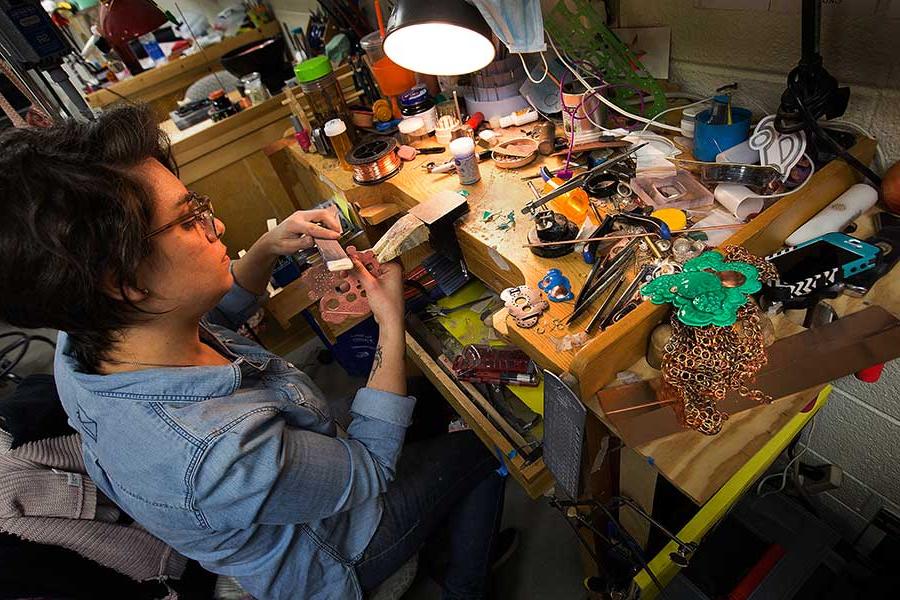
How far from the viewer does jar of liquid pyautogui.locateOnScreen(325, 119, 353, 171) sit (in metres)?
1.50

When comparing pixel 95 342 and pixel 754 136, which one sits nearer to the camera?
pixel 95 342

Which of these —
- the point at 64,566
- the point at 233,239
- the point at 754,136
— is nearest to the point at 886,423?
the point at 754,136

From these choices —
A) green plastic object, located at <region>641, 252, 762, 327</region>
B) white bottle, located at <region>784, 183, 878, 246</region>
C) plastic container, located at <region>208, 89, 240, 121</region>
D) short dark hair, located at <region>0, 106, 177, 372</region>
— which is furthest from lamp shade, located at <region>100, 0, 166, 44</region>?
white bottle, located at <region>784, 183, 878, 246</region>

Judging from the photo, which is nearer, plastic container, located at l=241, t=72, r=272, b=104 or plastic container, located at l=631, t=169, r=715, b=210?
plastic container, located at l=631, t=169, r=715, b=210

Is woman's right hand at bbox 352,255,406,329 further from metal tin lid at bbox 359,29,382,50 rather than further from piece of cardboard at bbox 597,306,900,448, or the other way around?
metal tin lid at bbox 359,29,382,50

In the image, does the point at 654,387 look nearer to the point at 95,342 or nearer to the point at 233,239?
the point at 95,342

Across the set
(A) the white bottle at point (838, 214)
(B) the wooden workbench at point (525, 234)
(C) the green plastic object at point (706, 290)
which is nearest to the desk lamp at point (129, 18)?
(B) the wooden workbench at point (525, 234)

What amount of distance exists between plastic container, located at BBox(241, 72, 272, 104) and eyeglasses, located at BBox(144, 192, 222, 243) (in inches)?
63.9

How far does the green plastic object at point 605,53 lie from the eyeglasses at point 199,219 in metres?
0.93

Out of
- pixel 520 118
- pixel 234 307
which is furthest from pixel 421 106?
pixel 234 307

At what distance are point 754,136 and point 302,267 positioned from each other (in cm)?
127

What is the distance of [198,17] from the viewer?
321 centimetres

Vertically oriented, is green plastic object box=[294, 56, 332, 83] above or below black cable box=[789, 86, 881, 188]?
above

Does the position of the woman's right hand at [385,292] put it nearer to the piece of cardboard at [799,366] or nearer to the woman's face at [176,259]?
the woman's face at [176,259]
